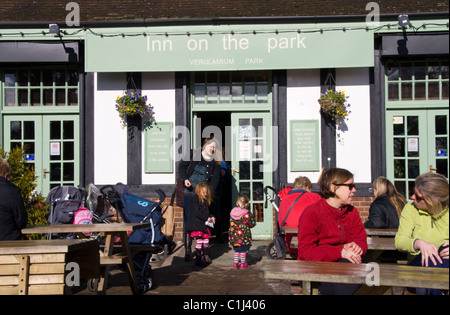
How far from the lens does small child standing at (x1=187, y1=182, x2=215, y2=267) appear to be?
26.6 feet

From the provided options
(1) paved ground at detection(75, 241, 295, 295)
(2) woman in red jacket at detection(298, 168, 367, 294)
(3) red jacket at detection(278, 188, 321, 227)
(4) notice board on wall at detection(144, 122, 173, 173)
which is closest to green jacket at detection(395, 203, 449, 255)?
(2) woman in red jacket at detection(298, 168, 367, 294)

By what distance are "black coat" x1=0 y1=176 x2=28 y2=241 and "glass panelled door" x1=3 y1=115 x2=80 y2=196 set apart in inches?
186

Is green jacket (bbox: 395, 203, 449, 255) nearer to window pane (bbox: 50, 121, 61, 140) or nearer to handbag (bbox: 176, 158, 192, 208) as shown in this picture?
handbag (bbox: 176, 158, 192, 208)

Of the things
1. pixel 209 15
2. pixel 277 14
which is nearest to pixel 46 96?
pixel 209 15

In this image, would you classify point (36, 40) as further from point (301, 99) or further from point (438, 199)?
point (438, 199)

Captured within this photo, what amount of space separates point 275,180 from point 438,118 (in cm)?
315

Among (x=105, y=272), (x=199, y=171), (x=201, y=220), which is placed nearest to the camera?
(x=105, y=272)

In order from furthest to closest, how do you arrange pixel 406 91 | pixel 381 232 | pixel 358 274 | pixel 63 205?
pixel 406 91, pixel 63 205, pixel 381 232, pixel 358 274

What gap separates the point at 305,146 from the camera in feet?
32.4

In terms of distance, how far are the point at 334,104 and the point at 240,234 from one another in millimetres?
3096

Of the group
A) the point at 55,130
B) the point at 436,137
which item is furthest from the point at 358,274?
the point at 55,130

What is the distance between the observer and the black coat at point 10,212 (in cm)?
542

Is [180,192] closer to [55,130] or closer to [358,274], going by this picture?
[55,130]

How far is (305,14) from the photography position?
9.77 metres
